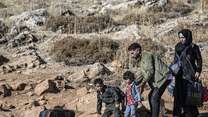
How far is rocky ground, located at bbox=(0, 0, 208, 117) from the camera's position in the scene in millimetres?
16344

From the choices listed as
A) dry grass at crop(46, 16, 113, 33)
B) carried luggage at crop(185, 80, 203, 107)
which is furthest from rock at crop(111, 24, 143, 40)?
carried luggage at crop(185, 80, 203, 107)

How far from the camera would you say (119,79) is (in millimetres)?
17250

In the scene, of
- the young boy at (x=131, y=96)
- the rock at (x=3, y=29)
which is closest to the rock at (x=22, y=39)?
the rock at (x=3, y=29)

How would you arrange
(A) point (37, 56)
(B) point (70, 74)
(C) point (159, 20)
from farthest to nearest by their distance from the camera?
(C) point (159, 20) → (A) point (37, 56) → (B) point (70, 74)

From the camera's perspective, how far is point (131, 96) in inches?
471

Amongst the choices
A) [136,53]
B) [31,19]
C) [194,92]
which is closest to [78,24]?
[31,19]

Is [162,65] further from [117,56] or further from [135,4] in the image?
[135,4]

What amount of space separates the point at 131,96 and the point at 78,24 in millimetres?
10506

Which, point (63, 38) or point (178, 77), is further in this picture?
point (63, 38)

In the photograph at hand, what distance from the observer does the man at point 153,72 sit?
11477mm

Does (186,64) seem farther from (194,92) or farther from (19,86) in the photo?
(19,86)

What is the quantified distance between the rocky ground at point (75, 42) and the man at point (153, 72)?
1.89 m

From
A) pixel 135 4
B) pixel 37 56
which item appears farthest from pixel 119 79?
pixel 135 4

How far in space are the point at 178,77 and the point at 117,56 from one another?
22.7 ft
